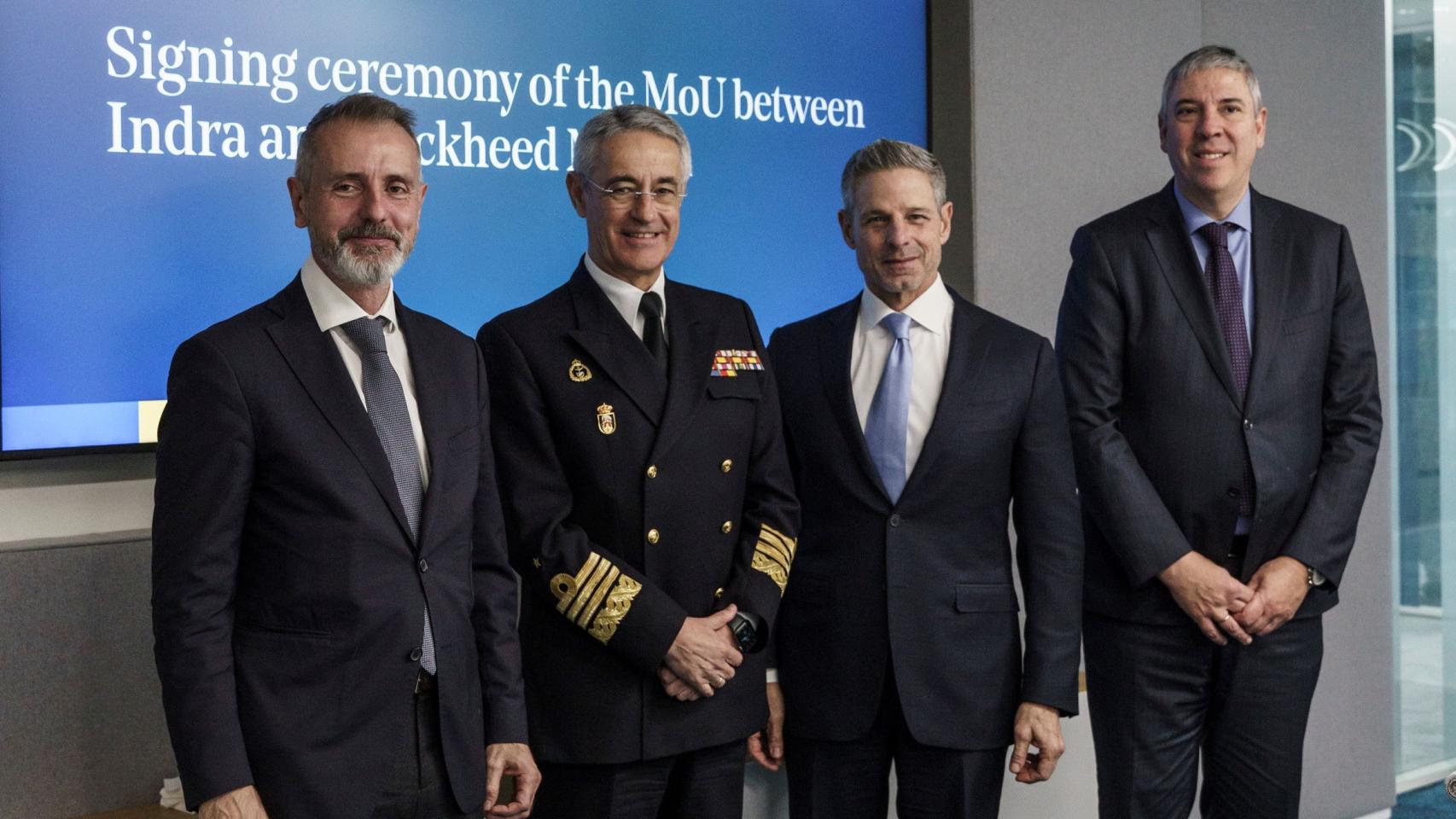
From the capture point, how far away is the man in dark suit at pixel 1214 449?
2525mm

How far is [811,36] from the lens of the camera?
3467 millimetres

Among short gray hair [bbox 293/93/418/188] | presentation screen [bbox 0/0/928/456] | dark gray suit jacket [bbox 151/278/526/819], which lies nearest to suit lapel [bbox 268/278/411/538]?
dark gray suit jacket [bbox 151/278/526/819]

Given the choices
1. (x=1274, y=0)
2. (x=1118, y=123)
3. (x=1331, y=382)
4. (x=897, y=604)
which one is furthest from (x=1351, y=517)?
(x=1274, y=0)

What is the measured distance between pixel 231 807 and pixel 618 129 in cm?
110

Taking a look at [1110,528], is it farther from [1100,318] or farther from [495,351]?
[495,351]

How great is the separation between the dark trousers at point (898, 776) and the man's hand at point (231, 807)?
93cm

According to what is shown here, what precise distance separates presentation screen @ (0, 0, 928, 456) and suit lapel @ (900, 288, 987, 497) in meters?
1.05

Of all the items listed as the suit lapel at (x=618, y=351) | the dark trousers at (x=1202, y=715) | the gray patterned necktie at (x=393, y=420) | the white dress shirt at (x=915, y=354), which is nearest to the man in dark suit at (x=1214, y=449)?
the dark trousers at (x=1202, y=715)

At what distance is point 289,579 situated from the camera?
173cm

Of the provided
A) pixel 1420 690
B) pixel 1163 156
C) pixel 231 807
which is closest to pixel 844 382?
pixel 231 807

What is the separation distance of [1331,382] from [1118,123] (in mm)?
1416

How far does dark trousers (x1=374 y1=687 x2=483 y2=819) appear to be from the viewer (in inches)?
70.2

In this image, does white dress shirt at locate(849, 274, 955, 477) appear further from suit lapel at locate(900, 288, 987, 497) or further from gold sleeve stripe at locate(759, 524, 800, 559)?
gold sleeve stripe at locate(759, 524, 800, 559)

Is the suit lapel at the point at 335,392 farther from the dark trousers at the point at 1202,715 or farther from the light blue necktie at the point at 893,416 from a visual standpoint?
the dark trousers at the point at 1202,715
